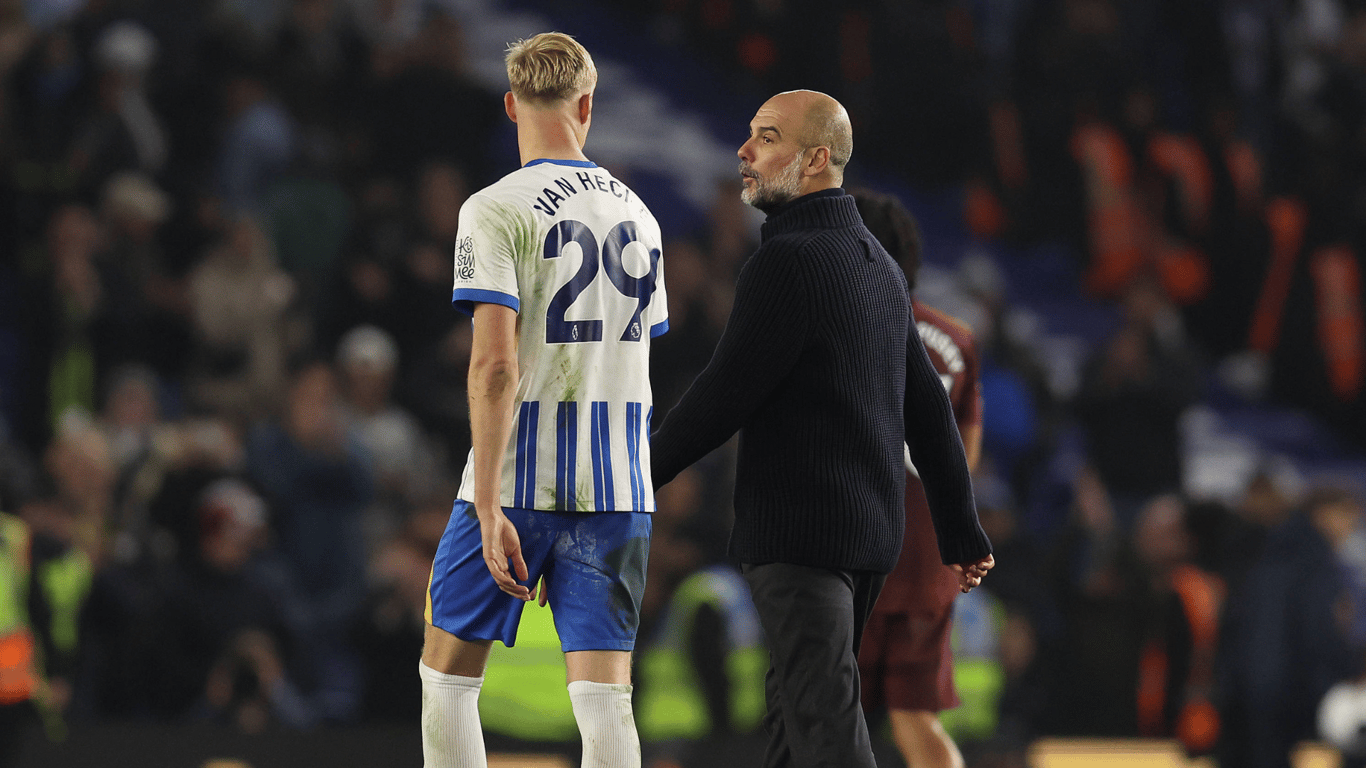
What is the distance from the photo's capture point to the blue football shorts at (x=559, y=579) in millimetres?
3705

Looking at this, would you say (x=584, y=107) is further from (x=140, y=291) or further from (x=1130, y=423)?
(x=1130, y=423)

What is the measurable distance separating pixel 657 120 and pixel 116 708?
7581 mm

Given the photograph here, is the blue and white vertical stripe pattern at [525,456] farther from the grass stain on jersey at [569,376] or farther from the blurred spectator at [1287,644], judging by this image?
the blurred spectator at [1287,644]

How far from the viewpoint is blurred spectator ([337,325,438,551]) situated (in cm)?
910

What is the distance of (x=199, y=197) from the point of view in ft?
32.9

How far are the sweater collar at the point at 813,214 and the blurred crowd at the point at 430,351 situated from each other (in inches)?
178

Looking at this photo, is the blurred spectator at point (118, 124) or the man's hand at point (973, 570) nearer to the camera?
the man's hand at point (973, 570)

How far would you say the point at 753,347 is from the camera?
12.2 ft

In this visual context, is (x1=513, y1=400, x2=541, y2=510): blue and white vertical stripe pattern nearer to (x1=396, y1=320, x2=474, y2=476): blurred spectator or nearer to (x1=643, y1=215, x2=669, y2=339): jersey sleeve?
(x1=643, y1=215, x2=669, y2=339): jersey sleeve

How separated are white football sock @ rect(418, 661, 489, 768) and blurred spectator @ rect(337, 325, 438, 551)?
5.33 metres

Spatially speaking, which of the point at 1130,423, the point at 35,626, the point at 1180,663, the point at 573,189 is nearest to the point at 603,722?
the point at 573,189

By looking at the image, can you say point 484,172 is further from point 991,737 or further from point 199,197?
point 991,737

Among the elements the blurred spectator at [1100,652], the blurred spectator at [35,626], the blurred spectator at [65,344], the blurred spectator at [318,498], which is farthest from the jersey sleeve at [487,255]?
the blurred spectator at [65,344]

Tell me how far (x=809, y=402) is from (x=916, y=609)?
144cm
